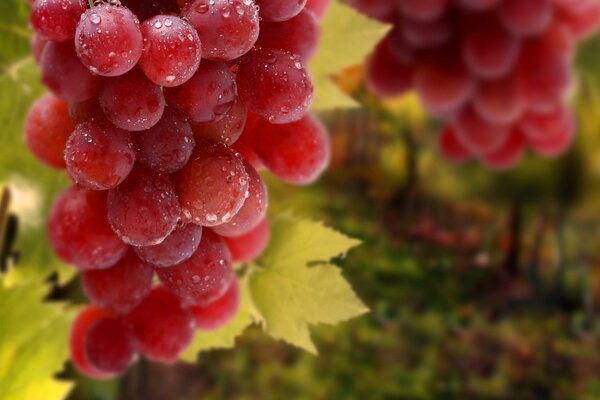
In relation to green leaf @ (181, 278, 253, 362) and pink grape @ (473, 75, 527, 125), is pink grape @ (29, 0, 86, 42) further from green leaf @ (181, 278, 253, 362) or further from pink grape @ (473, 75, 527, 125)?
pink grape @ (473, 75, 527, 125)

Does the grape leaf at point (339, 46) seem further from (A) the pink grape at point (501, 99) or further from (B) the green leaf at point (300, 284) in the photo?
(A) the pink grape at point (501, 99)

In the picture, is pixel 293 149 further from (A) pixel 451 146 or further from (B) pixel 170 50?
(A) pixel 451 146

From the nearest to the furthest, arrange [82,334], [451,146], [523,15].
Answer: [82,334] → [523,15] → [451,146]

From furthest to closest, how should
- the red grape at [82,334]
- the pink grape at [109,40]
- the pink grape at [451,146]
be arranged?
the pink grape at [451,146] → the red grape at [82,334] → the pink grape at [109,40]

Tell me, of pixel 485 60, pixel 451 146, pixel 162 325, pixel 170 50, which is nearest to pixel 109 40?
pixel 170 50

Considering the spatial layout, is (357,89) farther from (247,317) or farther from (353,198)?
(247,317)

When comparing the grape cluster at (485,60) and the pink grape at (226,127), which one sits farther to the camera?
the grape cluster at (485,60)

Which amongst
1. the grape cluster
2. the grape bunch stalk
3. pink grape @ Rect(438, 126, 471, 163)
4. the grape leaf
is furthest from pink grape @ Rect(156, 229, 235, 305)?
pink grape @ Rect(438, 126, 471, 163)

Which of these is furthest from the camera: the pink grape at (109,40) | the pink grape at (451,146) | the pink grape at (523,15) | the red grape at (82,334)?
the pink grape at (451,146)

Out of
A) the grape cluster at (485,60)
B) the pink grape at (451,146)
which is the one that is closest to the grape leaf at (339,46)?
the grape cluster at (485,60)
